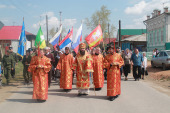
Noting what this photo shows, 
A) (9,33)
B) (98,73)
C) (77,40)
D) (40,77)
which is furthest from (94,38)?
(9,33)

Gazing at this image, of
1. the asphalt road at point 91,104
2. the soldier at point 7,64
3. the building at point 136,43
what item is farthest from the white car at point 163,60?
the building at point 136,43

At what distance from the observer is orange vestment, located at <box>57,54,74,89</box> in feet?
27.7

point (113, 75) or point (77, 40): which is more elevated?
point (77, 40)

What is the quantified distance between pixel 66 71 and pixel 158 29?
29.6 m

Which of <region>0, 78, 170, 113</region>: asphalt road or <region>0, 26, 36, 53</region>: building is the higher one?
<region>0, 26, 36, 53</region>: building

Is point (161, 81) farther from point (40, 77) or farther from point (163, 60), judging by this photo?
point (40, 77)

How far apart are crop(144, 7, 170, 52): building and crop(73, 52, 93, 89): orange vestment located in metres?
24.6

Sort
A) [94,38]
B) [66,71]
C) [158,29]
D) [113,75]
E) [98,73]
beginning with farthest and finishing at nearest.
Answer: [158,29] → [94,38] → [98,73] → [66,71] → [113,75]

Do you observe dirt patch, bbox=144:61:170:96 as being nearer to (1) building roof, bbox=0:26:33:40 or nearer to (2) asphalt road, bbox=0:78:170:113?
(2) asphalt road, bbox=0:78:170:113

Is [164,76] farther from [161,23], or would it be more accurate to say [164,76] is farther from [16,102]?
[161,23]

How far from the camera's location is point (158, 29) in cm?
3450

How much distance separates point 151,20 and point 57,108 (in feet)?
114

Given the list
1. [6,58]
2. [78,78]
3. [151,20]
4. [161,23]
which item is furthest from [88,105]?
[151,20]

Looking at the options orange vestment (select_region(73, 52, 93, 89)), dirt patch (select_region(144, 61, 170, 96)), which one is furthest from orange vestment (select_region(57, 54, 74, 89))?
dirt patch (select_region(144, 61, 170, 96))
